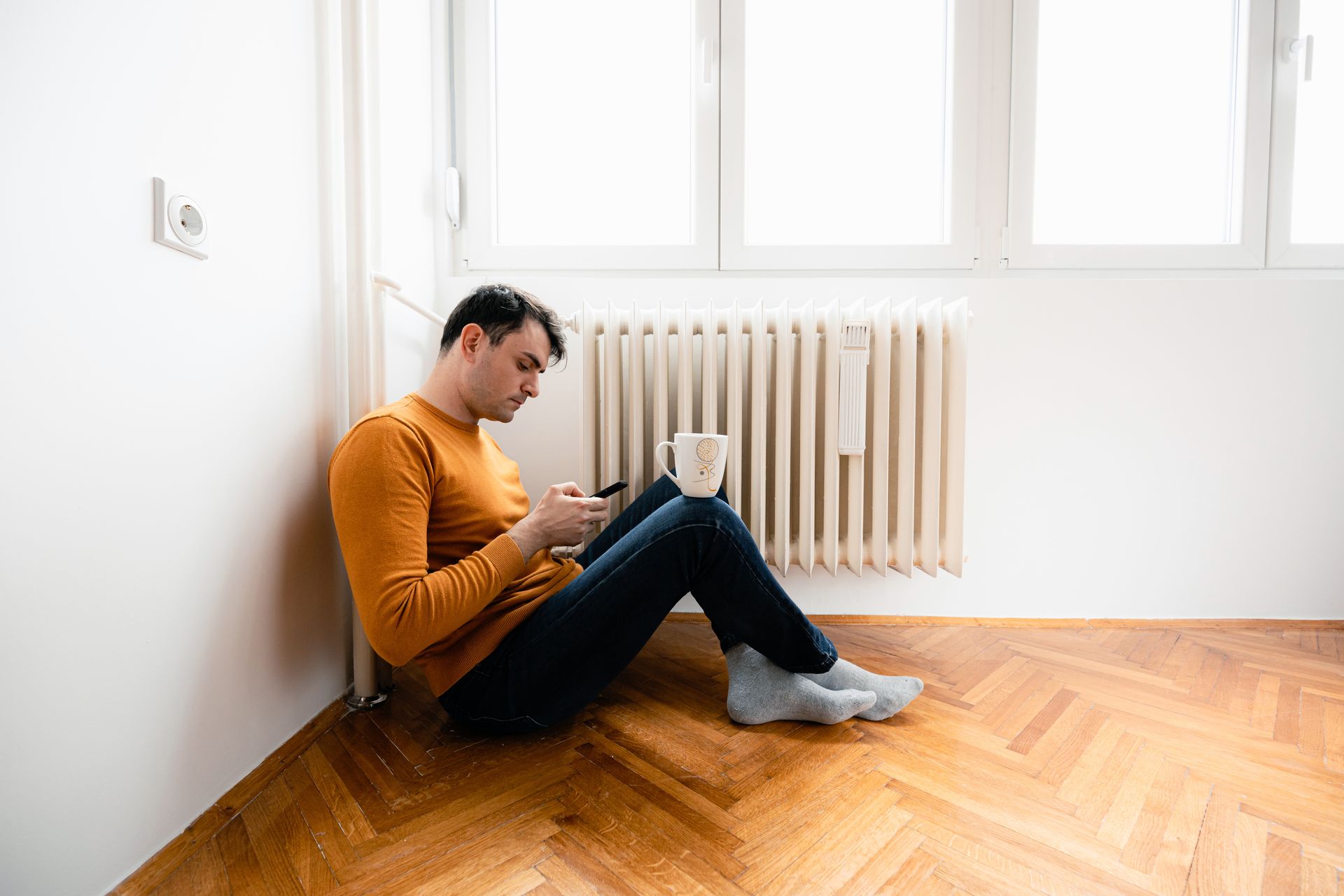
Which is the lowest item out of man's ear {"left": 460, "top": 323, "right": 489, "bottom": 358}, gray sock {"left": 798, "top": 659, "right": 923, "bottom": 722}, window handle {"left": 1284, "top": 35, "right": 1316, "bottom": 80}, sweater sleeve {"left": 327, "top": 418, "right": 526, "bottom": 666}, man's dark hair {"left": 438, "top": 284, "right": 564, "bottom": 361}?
gray sock {"left": 798, "top": 659, "right": 923, "bottom": 722}

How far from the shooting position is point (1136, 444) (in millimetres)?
1509

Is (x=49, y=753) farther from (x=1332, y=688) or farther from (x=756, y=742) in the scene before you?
(x=1332, y=688)

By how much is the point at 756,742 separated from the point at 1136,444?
1347 millimetres

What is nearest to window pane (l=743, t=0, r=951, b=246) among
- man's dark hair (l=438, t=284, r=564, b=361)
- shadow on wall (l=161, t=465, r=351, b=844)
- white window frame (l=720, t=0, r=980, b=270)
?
white window frame (l=720, t=0, r=980, b=270)

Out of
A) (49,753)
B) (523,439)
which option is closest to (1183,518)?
(523,439)

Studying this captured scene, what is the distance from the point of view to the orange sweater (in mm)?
753

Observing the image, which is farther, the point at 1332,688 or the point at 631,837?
the point at 1332,688

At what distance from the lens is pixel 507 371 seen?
0.95 m

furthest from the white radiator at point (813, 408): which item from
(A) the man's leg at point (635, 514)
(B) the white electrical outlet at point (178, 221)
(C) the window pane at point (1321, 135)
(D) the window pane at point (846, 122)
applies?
(C) the window pane at point (1321, 135)

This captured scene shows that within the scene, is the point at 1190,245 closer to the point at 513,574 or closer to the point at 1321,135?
the point at 1321,135

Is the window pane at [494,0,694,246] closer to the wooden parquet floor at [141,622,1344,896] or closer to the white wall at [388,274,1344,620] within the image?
the white wall at [388,274,1344,620]

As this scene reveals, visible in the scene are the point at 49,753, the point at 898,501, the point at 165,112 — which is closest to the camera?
the point at 49,753

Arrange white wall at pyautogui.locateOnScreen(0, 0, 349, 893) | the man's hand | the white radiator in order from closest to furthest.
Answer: white wall at pyautogui.locateOnScreen(0, 0, 349, 893)
the man's hand
the white radiator

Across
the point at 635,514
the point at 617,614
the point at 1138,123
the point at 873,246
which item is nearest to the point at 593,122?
the point at 873,246
